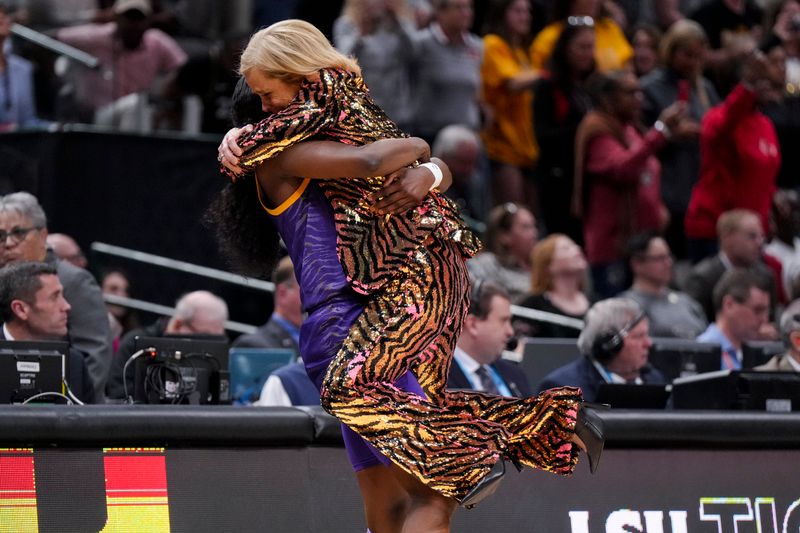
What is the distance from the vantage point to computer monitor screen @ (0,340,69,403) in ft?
17.2

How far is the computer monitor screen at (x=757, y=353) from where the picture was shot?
7.59 m

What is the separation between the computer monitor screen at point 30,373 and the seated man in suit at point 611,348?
2.79 metres

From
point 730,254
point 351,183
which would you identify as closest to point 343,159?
point 351,183

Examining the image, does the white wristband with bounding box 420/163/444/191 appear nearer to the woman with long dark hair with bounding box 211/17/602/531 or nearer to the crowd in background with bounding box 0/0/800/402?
the woman with long dark hair with bounding box 211/17/602/531

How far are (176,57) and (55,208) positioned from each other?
4.59 ft

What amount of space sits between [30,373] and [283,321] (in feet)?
10.6

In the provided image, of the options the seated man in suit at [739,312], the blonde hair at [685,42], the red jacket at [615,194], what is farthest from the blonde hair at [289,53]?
the blonde hair at [685,42]

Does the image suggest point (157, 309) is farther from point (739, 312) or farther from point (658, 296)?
point (739, 312)

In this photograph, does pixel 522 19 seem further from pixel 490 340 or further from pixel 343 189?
pixel 343 189

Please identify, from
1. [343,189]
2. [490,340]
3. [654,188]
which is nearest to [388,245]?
[343,189]

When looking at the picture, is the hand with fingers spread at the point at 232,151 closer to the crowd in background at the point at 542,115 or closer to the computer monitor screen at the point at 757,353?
the computer monitor screen at the point at 757,353

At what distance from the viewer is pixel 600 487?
5.29 m

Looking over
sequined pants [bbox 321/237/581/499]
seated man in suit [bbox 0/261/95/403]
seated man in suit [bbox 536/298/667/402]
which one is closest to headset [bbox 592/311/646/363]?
seated man in suit [bbox 536/298/667/402]

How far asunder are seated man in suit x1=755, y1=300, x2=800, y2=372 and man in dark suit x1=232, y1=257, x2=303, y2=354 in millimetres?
2795
